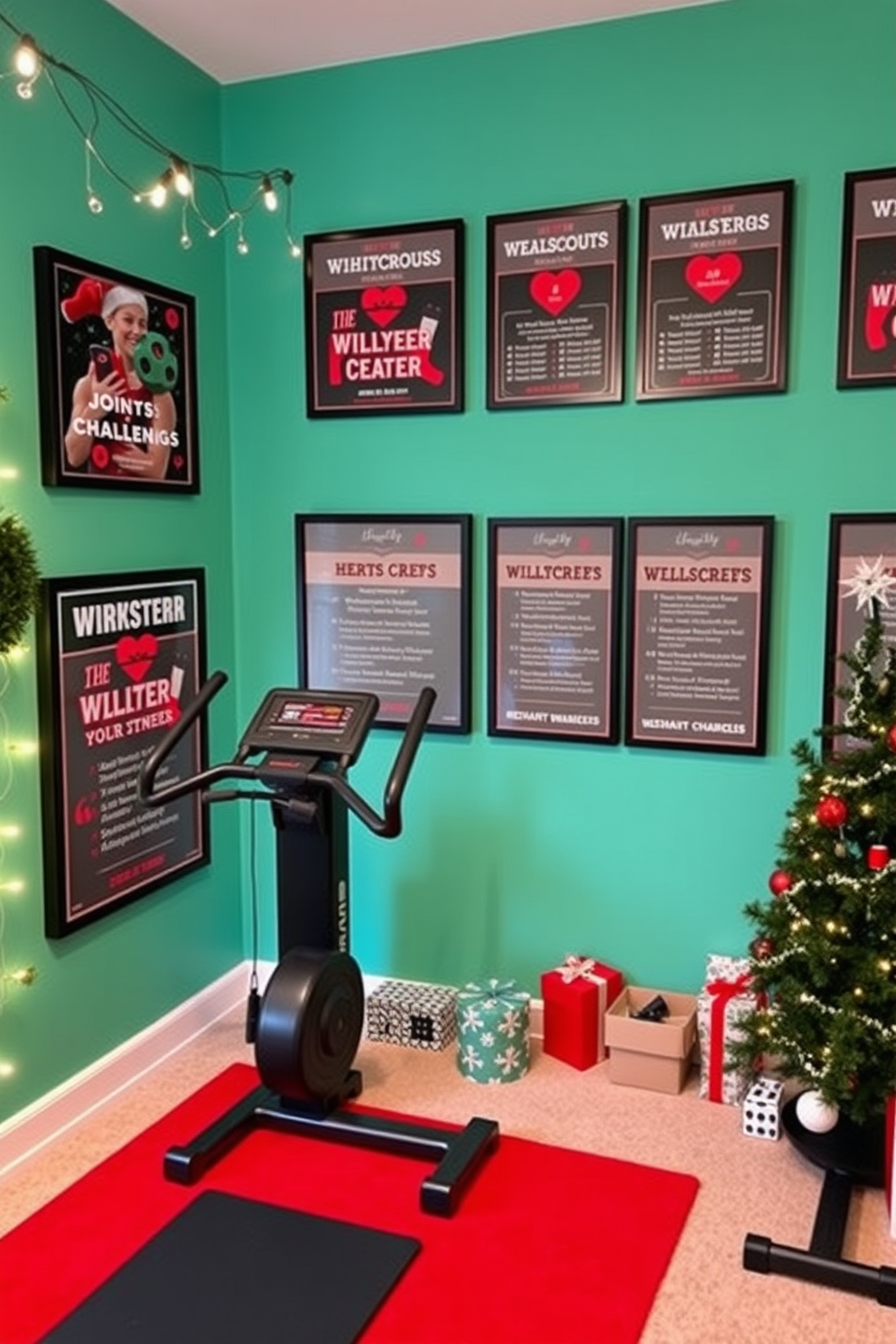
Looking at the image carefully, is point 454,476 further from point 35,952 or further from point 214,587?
point 35,952

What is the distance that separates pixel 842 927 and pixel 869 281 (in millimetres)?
1617

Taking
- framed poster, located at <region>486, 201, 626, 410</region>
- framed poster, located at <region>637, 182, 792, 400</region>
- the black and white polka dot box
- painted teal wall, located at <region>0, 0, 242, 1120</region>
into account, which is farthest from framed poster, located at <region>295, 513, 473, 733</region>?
the black and white polka dot box

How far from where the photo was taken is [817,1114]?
101 inches

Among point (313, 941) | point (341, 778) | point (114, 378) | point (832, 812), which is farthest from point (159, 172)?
point (832, 812)

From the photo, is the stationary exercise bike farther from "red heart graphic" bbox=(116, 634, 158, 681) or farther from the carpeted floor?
"red heart graphic" bbox=(116, 634, 158, 681)

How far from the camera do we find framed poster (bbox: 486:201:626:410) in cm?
310

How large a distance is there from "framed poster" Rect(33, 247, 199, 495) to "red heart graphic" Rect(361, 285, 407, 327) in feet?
1.71

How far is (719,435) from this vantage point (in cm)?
305

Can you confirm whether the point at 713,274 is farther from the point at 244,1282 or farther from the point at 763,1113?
the point at 244,1282

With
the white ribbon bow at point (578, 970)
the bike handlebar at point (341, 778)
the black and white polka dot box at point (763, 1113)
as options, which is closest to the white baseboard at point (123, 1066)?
the white ribbon bow at point (578, 970)

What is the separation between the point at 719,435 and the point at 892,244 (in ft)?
2.03

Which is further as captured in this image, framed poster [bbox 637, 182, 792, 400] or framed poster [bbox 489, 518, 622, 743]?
framed poster [bbox 489, 518, 622, 743]

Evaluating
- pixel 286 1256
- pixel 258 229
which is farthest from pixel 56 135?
pixel 286 1256

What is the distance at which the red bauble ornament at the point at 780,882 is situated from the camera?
267 cm
